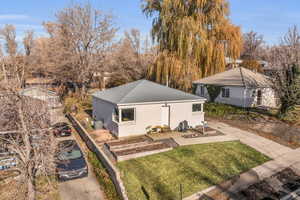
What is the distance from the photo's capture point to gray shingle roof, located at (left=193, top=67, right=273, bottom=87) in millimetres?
22719

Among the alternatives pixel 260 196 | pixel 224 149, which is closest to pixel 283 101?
pixel 224 149

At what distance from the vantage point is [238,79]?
78.5 ft

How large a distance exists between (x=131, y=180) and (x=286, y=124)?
1491 centimetres

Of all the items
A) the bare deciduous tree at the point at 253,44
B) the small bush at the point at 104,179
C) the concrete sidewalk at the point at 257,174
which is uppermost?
the bare deciduous tree at the point at 253,44

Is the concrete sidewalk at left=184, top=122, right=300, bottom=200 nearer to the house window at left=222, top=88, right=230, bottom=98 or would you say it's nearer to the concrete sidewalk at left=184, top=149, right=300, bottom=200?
the concrete sidewalk at left=184, top=149, right=300, bottom=200

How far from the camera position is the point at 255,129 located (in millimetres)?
16438

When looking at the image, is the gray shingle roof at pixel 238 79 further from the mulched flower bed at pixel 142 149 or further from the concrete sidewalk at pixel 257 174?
the mulched flower bed at pixel 142 149

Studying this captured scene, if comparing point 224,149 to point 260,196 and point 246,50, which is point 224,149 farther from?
point 246,50

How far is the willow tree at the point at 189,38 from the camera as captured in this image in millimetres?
25422

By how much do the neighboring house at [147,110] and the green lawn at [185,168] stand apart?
11.3ft

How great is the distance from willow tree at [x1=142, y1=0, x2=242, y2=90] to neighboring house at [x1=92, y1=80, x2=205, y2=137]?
31.4 ft

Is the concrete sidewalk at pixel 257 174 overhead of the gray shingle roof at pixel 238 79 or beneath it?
beneath

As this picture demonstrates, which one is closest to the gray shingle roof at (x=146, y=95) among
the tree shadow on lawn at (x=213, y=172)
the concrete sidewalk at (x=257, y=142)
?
the concrete sidewalk at (x=257, y=142)

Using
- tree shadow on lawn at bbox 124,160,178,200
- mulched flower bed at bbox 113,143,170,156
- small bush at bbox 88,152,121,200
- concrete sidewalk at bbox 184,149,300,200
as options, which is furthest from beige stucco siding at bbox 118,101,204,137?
concrete sidewalk at bbox 184,149,300,200
